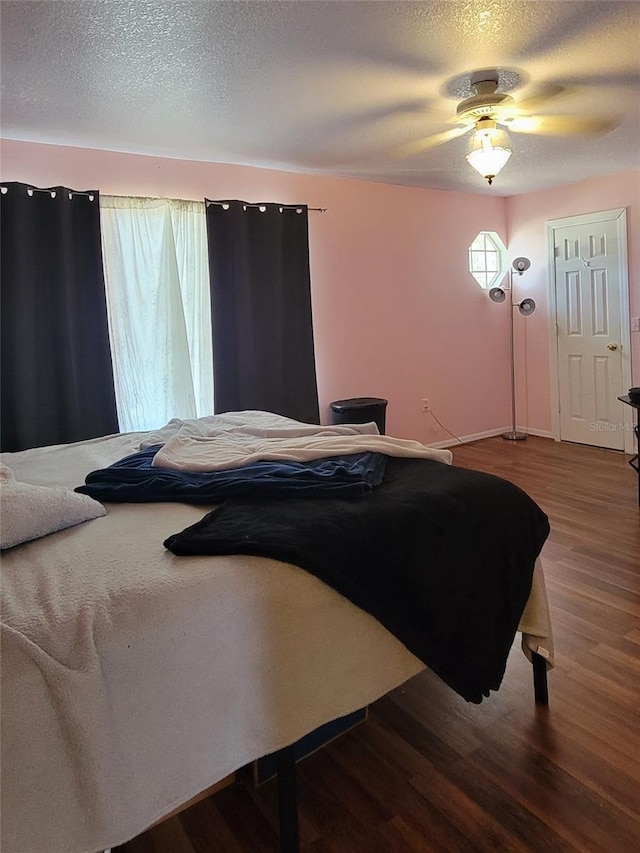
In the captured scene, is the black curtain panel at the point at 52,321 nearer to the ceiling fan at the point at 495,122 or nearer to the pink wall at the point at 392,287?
the pink wall at the point at 392,287

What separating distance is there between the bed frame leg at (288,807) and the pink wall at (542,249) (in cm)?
476

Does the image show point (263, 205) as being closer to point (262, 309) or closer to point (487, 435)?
point (262, 309)

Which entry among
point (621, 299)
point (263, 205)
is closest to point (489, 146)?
point (263, 205)

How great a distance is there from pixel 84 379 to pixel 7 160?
51.3 inches

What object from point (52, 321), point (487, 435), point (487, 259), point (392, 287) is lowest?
point (487, 435)

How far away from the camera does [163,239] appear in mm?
3803

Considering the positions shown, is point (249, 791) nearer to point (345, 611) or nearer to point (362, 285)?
point (345, 611)

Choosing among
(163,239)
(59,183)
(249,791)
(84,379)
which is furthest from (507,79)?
(249,791)

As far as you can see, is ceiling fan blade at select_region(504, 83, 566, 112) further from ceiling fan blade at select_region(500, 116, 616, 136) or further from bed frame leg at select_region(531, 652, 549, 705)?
bed frame leg at select_region(531, 652, 549, 705)

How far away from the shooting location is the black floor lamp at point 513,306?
5613 mm

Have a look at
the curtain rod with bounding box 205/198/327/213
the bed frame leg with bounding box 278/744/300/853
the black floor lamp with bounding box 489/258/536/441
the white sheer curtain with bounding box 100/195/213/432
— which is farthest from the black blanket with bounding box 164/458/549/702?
the black floor lamp with bounding box 489/258/536/441

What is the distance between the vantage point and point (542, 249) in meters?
5.59

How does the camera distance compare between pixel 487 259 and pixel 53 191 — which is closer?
pixel 53 191

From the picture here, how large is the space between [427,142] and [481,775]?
347 cm
